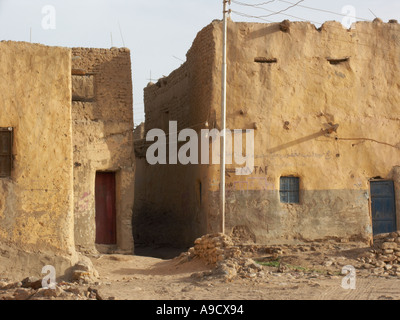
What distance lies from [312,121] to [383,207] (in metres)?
2.68

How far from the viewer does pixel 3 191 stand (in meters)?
11.1

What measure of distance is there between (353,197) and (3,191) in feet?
26.0

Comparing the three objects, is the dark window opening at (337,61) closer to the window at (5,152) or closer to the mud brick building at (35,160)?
the mud brick building at (35,160)

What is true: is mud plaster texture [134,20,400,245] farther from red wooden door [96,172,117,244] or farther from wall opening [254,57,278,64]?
red wooden door [96,172,117,244]

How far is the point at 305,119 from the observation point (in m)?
14.7

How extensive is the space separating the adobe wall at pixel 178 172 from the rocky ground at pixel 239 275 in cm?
207

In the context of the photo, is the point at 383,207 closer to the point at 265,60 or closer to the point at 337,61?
the point at 337,61

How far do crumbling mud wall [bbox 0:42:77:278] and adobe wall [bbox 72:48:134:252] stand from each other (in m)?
2.78

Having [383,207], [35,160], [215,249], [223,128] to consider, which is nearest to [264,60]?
[223,128]

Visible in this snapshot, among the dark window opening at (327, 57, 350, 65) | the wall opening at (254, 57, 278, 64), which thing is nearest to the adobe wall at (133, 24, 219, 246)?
the wall opening at (254, 57, 278, 64)

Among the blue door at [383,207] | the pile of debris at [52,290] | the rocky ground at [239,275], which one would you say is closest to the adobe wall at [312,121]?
the blue door at [383,207]

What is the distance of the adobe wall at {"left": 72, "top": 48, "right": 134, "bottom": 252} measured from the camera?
47.0 feet
